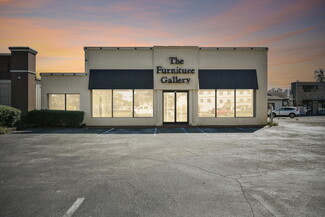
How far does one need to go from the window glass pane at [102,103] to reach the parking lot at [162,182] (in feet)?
32.0

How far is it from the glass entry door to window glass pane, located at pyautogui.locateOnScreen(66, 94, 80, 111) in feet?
26.3

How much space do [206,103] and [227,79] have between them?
2928mm

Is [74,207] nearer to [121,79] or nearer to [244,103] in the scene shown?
[121,79]

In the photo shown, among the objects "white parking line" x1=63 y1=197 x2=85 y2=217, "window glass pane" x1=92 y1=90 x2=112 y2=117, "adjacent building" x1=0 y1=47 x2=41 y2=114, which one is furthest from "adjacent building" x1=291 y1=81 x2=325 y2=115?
"white parking line" x1=63 y1=197 x2=85 y2=217

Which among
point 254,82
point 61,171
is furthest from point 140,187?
point 254,82

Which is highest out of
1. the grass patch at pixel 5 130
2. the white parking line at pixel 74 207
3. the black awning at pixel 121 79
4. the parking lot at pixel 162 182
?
the black awning at pixel 121 79

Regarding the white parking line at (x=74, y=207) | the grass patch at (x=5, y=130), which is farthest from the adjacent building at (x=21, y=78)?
the white parking line at (x=74, y=207)

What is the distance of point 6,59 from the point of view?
2266 centimetres

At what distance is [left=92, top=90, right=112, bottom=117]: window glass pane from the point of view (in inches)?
744

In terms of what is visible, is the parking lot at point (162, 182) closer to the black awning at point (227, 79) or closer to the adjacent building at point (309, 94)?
the black awning at point (227, 79)

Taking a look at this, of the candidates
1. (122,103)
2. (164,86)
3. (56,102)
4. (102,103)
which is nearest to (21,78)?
(56,102)

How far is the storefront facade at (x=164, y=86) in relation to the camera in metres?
18.7

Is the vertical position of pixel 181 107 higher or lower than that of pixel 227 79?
lower

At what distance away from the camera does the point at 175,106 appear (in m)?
19.2
